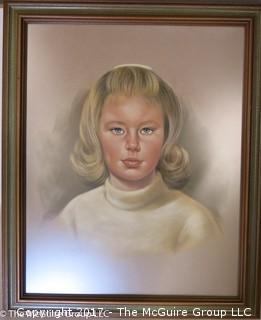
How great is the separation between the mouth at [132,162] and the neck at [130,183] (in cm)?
5

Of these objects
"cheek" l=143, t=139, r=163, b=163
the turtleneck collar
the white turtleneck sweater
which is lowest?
the white turtleneck sweater

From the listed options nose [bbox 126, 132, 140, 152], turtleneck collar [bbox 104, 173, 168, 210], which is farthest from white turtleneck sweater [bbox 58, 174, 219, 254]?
nose [bbox 126, 132, 140, 152]

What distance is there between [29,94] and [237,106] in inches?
24.9

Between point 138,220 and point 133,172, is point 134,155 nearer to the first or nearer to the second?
point 133,172

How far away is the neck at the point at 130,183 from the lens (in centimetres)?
107

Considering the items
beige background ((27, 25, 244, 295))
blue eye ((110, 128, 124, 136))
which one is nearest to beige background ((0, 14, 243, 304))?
beige background ((27, 25, 244, 295))

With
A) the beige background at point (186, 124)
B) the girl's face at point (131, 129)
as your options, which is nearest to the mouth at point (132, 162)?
the girl's face at point (131, 129)

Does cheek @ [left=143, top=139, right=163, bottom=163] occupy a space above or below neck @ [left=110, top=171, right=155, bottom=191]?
above

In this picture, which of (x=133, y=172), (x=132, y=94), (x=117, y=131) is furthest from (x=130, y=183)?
(x=132, y=94)

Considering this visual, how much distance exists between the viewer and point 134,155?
1.06 metres

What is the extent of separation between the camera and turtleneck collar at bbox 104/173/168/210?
1070 millimetres

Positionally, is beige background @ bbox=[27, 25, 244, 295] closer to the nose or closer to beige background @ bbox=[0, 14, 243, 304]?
beige background @ bbox=[0, 14, 243, 304]

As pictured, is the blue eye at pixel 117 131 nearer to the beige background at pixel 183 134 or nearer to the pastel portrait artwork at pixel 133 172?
the pastel portrait artwork at pixel 133 172

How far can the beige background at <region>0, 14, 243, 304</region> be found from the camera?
3.48 ft
